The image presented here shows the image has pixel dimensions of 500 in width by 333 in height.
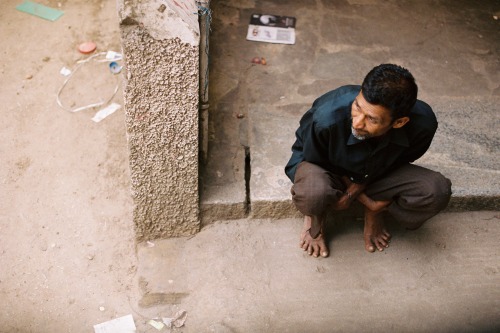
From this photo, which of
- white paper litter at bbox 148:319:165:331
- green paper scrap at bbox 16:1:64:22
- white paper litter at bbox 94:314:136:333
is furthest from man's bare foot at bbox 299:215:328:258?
green paper scrap at bbox 16:1:64:22

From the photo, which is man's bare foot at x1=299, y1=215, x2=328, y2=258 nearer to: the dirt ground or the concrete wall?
the concrete wall

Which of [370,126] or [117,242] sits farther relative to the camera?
[117,242]

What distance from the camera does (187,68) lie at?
1974 mm

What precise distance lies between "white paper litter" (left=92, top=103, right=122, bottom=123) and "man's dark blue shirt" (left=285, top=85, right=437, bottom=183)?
1.44 meters

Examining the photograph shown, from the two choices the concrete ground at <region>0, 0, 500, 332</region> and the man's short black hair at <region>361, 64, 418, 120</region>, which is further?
the concrete ground at <region>0, 0, 500, 332</region>

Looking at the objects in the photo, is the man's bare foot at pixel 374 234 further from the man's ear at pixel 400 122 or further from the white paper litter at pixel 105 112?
the white paper litter at pixel 105 112

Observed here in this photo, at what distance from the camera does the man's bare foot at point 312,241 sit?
8.07 ft

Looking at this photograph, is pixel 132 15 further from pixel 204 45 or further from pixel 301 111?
pixel 301 111

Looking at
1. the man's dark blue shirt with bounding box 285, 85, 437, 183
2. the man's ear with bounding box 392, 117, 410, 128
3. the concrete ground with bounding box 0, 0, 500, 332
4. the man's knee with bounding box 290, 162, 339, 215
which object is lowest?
the concrete ground with bounding box 0, 0, 500, 332

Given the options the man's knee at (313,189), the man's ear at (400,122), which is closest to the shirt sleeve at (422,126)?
the man's ear at (400,122)

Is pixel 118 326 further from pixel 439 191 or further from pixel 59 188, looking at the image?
pixel 439 191

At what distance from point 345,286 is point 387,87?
1.02 metres

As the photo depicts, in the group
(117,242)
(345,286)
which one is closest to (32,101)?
(117,242)

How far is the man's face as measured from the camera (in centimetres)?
191
